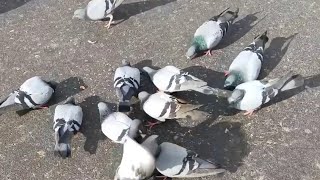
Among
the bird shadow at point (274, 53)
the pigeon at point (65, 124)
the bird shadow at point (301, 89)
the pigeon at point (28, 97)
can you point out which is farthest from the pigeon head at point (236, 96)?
the pigeon at point (28, 97)

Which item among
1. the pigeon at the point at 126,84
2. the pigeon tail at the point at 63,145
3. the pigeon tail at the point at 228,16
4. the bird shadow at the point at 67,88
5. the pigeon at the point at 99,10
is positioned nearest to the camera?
the pigeon tail at the point at 63,145

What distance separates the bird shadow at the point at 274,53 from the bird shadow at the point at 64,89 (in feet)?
5.26

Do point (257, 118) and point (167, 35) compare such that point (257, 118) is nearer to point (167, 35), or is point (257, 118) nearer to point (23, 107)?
point (167, 35)

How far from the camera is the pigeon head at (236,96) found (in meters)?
3.73

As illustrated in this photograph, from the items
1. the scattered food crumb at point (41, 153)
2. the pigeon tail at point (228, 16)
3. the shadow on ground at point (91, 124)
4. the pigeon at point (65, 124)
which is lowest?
the scattered food crumb at point (41, 153)

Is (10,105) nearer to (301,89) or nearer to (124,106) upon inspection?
(124,106)

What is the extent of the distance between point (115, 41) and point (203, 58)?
0.87m

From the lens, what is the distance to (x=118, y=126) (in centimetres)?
353

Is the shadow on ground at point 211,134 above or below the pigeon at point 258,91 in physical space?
below

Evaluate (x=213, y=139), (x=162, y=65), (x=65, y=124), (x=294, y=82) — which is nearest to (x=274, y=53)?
(x=294, y=82)

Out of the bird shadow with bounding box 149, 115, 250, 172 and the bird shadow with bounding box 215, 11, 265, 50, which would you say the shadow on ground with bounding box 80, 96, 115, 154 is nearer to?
the bird shadow with bounding box 149, 115, 250, 172

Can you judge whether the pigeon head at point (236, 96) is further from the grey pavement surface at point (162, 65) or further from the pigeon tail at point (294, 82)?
the pigeon tail at point (294, 82)

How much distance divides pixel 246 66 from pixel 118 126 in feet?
4.02

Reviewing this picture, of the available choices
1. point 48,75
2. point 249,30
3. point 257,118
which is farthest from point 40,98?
point 249,30
